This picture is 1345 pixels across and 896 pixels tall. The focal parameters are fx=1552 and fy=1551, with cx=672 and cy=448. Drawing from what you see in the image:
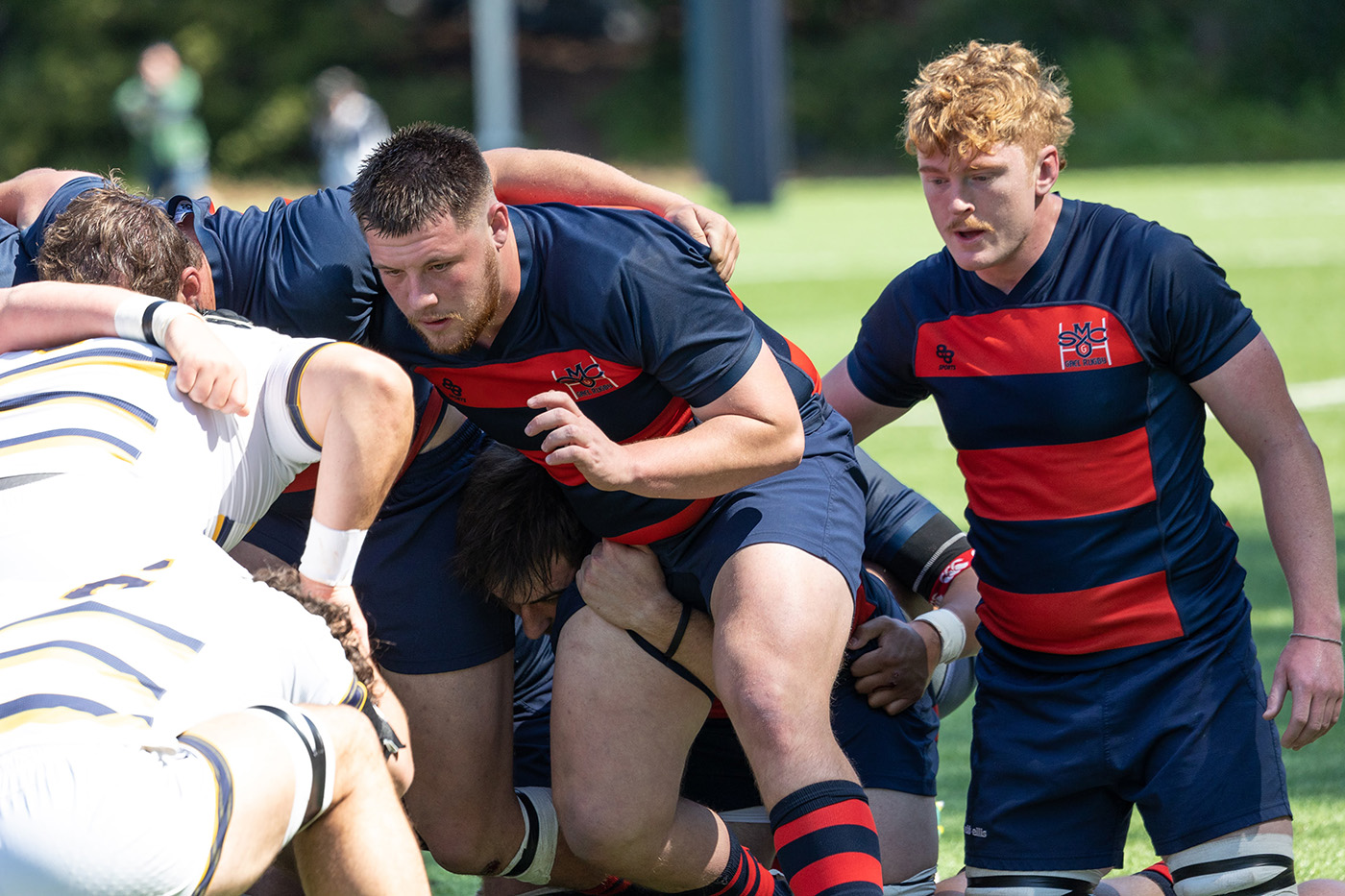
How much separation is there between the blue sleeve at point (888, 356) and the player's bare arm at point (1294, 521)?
0.67 meters

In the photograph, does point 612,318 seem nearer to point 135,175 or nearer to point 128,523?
point 128,523

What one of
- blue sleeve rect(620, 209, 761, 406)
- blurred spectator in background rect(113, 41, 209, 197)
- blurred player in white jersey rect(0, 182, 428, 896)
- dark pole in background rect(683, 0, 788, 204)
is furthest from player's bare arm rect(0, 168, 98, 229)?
dark pole in background rect(683, 0, 788, 204)

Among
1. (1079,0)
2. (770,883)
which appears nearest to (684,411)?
(770,883)

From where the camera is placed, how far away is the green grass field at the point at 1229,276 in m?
4.38

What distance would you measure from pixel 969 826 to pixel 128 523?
188cm

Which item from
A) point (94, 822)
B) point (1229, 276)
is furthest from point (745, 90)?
point (94, 822)

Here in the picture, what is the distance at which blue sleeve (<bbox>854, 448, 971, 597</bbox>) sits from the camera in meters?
4.17

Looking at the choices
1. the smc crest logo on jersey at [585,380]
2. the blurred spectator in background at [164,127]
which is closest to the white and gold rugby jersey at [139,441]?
the smc crest logo on jersey at [585,380]

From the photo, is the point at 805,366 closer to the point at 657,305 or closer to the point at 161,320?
the point at 657,305

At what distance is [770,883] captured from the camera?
3.59m

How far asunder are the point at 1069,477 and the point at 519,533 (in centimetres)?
132

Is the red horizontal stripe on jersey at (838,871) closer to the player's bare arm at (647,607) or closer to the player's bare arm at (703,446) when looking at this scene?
the player's bare arm at (647,607)

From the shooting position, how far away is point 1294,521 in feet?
10.2

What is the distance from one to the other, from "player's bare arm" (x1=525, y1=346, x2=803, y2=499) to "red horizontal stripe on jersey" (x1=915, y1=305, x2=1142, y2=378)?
365mm
